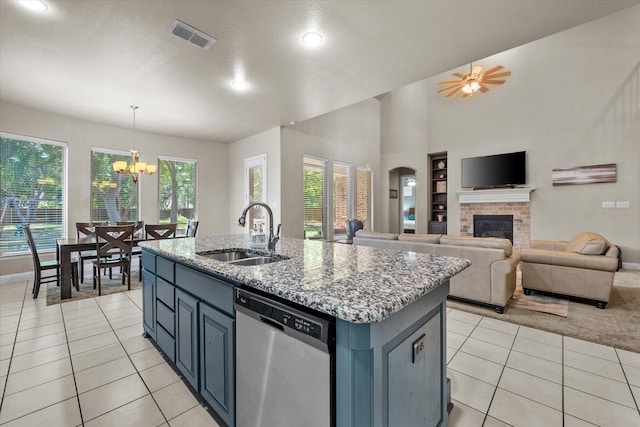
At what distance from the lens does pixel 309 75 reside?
3420 millimetres

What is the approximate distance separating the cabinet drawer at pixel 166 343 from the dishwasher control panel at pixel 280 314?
3.57 feet

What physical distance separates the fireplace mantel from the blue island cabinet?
6914 mm

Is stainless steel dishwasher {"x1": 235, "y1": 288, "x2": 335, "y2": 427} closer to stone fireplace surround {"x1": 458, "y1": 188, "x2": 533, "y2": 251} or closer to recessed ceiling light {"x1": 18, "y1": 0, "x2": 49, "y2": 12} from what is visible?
recessed ceiling light {"x1": 18, "y1": 0, "x2": 49, "y2": 12}

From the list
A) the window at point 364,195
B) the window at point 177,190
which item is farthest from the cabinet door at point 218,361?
the window at point 364,195

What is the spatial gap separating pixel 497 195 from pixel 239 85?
6.06 metres

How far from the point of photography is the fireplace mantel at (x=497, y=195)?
6254mm

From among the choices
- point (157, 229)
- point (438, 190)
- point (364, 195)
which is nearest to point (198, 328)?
point (157, 229)

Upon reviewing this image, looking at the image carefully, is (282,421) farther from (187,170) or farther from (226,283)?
(187,170)

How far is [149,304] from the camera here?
238cm

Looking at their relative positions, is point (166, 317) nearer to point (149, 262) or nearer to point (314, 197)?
point (149, 262)

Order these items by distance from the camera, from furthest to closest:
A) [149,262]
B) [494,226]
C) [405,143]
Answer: [405,143] < [494,226] < [149,262]

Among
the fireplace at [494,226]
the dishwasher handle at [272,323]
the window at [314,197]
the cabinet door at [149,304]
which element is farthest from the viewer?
the fireplace at [494,226]

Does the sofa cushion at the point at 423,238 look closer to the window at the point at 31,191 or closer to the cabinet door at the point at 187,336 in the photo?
the cabinet door at the point at 187,336

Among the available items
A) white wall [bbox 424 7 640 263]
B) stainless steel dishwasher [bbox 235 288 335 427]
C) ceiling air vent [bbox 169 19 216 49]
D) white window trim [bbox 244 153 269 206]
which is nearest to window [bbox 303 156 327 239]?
white window trim [bbox 244 153 269 206]
